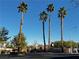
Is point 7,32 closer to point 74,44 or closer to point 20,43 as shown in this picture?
point 20,43

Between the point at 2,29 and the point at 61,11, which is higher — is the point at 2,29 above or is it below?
below

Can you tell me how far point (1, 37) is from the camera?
93.1 m

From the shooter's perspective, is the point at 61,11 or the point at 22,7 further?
the point at 61,11

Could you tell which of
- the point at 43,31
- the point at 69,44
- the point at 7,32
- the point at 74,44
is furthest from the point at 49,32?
the point at 74,44

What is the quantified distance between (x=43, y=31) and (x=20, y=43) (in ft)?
37.3

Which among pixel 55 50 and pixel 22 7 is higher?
pixel 22 7

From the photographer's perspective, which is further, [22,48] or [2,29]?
[2,29]

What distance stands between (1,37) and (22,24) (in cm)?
1592

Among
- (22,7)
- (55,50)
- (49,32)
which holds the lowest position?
(55,50)

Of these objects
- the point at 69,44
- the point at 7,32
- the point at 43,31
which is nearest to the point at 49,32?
the point at 43,31

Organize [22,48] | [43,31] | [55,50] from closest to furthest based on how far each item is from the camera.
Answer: [22,48], [43,31], [55,50]

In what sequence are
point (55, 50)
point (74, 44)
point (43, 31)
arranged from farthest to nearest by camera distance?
point (74, 44) → point (55, 50) → point (43, 31)

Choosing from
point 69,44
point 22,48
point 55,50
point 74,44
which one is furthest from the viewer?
point 74,44

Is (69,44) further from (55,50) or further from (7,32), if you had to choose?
(7,32)
